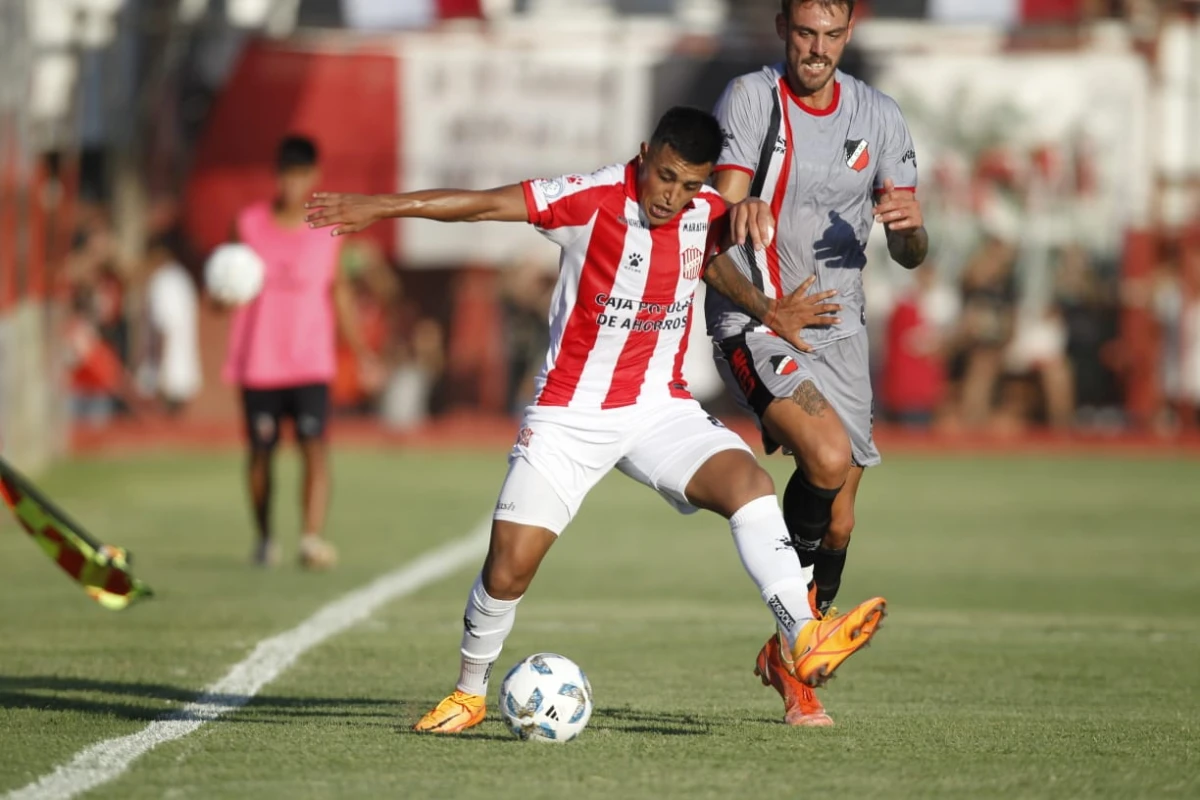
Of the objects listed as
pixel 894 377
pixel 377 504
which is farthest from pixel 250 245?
pixel 894 377

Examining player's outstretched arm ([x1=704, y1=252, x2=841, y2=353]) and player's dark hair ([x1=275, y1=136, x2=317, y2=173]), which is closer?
player's outstretched arm ([x1=704, y1=252, x2=841, y2=353])

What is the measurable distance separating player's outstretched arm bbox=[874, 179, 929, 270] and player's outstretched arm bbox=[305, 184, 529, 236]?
52.4 inches

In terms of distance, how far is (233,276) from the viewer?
12.2 m

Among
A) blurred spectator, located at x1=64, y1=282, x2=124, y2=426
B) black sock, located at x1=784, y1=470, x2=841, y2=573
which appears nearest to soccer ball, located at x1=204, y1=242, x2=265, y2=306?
black sock, located at x1=784, y1=470, x2=841, y2=573

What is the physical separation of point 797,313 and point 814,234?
1.95 feet

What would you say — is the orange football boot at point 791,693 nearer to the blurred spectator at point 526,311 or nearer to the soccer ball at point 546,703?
the soccer ball at point 546,703

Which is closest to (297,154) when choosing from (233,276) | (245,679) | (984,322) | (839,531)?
(233,276)

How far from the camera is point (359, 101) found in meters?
26.5

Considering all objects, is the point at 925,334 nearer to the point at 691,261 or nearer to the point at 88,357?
the point at 88,357

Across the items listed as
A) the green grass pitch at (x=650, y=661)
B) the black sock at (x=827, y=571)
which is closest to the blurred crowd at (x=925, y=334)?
the green grass pitch at (x=650, y=661)

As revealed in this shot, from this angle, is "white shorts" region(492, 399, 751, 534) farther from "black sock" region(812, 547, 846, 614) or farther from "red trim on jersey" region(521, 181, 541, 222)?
"black sock" region(812, 547, 846, 614)

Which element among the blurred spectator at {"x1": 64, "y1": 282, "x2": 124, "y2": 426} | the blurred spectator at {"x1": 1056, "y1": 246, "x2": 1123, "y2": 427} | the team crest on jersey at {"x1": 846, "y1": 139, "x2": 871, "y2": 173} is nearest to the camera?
the team crest on jersey at {"x1": 846, "y1": 139, "x2": 871, "y2": 173}

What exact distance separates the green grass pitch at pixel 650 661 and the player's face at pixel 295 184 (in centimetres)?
229

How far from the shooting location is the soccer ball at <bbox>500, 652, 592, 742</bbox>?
6332 mm
